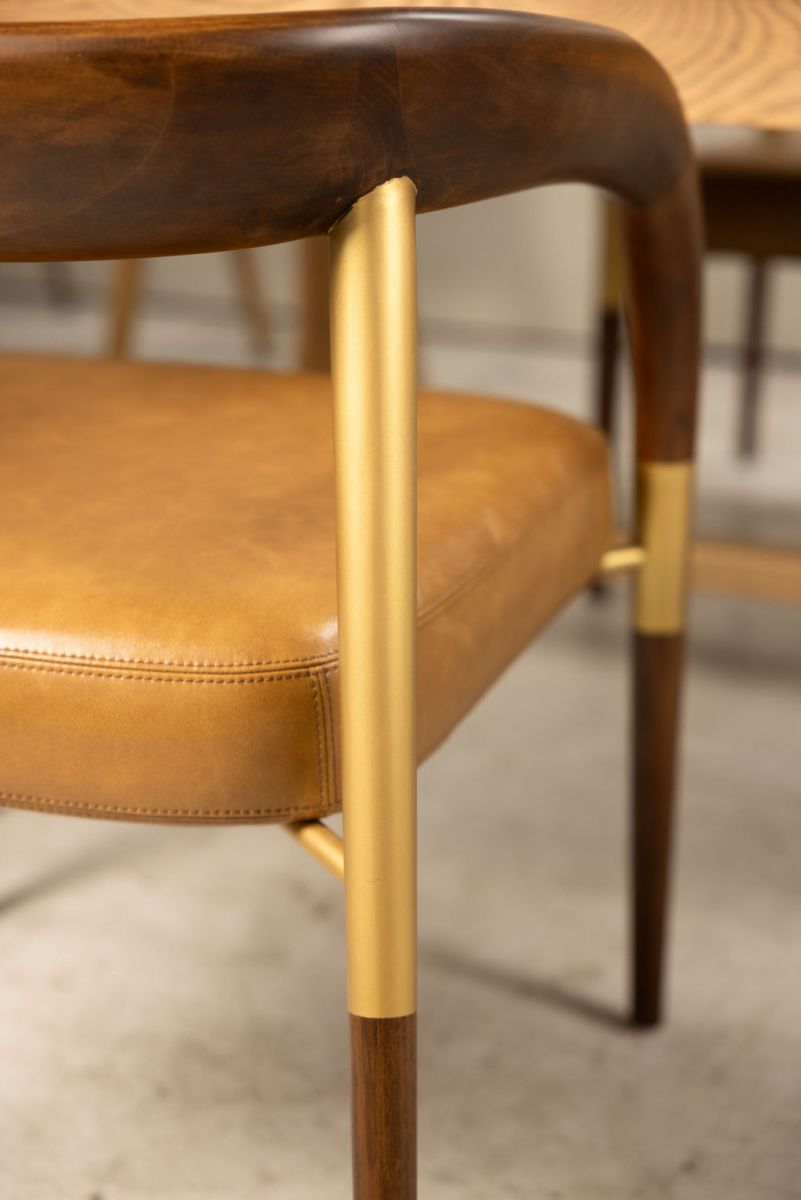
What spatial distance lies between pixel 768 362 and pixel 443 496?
2563 mm

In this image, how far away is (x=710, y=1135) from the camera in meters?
1.03

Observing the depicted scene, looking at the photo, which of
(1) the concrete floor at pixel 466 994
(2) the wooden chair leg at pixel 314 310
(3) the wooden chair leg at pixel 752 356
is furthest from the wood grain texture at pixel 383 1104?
(3) the wooden chair leg at pixel 752 356

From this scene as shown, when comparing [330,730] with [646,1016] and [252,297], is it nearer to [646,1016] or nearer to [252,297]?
[646,1016]

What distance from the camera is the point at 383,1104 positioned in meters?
0.70

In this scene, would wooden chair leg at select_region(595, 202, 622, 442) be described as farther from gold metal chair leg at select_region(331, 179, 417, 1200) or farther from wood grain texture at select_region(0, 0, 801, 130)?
gold metal chair leg at select_region(331, 179, 417, 1200)

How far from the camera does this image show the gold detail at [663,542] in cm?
102

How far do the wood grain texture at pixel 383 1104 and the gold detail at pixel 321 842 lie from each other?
72mm

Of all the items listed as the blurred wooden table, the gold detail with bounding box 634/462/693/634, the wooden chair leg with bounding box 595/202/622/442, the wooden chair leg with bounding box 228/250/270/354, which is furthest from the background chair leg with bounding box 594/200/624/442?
the wooden chair leg with bounding box 228/250/270/354

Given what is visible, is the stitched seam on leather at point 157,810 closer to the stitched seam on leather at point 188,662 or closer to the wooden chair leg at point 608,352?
the stitched seam on leather at point 188,662

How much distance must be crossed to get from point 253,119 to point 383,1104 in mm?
447

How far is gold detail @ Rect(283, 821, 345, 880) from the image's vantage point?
0.70m

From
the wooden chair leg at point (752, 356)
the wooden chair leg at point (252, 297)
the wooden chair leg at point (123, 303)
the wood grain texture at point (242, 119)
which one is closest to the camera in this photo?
the wood grain texture at point (242, 119)

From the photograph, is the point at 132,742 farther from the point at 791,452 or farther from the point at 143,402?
the point at 791,452

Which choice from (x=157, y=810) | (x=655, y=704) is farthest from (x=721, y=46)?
(x=157, y=810)
